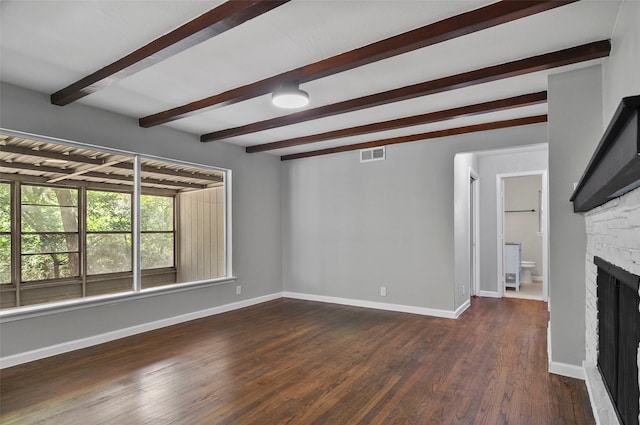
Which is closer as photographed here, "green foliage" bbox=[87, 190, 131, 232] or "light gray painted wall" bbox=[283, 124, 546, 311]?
"green foliage" bbox=[87, 190, 131, 232]

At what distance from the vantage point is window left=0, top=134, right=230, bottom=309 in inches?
135

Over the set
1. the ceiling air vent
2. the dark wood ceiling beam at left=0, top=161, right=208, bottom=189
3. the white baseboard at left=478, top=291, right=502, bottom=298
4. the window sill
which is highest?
the ceiling air vent

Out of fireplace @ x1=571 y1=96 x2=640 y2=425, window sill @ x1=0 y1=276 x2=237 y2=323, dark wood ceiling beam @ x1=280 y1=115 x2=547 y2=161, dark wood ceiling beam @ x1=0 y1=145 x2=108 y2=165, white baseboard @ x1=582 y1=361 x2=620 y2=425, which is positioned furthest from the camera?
dark wood ceiling beam @ x1=280 y1=115 x2=547 y2=161

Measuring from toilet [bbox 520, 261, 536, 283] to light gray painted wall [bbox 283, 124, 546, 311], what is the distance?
3.63m

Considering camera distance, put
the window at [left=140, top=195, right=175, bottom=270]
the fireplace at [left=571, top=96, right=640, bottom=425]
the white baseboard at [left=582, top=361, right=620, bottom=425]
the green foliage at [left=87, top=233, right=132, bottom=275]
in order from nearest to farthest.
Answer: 1. the fireplace at [left=571, top=96, right=640, bottom=425]
2. the white baseboard at [left=582, top=361, right=620, bottom=425]
3. the green foliage at [left=87, top=233, right=132, bottom=275]
4. the window at [left=140, top=195, right=175, bottom=270]

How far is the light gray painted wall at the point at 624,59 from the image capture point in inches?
71.3

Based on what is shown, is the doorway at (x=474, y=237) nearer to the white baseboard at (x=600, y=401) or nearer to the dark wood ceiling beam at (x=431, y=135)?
the dark wood ceiling beam at (x=431, y=135)

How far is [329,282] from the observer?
235 inches

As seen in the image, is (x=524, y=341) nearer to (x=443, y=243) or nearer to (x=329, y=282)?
(x=443, y=243)

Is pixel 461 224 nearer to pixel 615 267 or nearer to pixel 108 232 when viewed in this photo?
pixel 615 267

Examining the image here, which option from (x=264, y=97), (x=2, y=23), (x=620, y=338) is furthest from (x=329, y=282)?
(x=2, y=23)

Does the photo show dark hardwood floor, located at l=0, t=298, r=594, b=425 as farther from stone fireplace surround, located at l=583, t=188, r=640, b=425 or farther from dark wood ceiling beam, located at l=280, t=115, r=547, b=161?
dark wood ceiling beam, located at l=280, t=115, r=547, b=161

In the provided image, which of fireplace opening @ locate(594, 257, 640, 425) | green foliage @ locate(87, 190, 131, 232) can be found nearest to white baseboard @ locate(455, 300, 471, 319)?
fireplace opening @ locate(594, 257, 640, 425)

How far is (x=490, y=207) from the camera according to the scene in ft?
21.2
